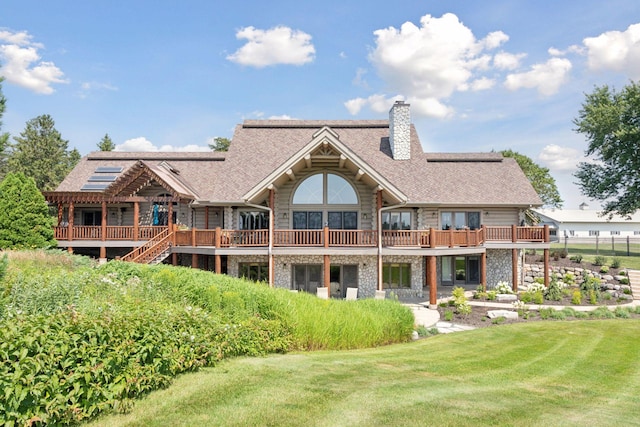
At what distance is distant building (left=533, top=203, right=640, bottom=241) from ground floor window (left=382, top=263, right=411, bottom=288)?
5638cm

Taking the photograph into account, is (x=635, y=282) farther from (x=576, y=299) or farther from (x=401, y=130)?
(x=401, y=130)

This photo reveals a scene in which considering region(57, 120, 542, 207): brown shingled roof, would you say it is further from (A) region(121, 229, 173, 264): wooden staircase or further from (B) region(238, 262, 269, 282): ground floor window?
(B) region(238, 262, 269, 282): ground floor window

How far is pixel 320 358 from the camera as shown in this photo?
868 centimetres

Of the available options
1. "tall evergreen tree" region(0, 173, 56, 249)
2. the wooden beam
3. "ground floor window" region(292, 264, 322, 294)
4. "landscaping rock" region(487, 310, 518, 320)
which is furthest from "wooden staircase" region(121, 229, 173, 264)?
"landscaping rock" region(487, 310, 518, 320)

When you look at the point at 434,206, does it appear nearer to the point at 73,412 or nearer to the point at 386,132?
the point at 386,132

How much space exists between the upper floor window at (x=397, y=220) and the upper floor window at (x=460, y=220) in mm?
2230

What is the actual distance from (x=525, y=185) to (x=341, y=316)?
697 inches

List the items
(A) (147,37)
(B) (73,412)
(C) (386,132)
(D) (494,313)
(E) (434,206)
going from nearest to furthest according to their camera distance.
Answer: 1. (B) (73,412)
2. (D) (494,313)
3. (A) (147,37)
4. (E) (434,206)
5. (C) (386,132)

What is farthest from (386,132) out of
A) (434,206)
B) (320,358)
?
(320,358)

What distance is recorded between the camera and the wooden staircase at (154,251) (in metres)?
19.2

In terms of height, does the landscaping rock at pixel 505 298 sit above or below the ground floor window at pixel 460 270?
below

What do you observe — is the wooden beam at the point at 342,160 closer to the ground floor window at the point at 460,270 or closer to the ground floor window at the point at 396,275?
the ground floor window at the point at 396,275

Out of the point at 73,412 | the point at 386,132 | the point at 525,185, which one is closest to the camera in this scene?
the point at 73,412

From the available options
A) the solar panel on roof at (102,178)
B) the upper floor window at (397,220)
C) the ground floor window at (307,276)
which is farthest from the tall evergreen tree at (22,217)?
the upper floor window at (397,220)
